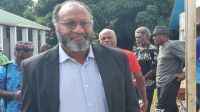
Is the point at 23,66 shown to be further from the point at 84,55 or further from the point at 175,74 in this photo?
the point at 175,74

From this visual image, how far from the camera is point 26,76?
279cm

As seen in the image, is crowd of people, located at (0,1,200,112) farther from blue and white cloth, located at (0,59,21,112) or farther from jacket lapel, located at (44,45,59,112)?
blue and white cloth, located at (0,59,21,112)

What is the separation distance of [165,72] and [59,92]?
4351 millimetres

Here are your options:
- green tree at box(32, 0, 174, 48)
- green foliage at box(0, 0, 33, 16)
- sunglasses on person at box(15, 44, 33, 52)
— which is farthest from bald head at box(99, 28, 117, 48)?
green foliage at box(0, 0, 33, 16)

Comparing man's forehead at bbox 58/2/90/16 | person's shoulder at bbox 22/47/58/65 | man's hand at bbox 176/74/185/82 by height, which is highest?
man's forehead at bbox 58/2/90/16

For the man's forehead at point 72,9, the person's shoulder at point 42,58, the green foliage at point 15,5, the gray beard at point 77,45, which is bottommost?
the person's shoulder at point 42,58

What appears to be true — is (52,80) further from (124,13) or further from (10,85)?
(124,13)

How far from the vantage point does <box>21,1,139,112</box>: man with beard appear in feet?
9.01

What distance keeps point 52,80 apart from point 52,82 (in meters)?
0.01

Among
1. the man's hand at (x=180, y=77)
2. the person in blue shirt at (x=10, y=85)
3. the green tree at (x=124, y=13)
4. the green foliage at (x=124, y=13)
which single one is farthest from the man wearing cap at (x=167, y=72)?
the green tree at (x=124, y=13)

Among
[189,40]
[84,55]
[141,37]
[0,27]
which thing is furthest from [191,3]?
[0,27]

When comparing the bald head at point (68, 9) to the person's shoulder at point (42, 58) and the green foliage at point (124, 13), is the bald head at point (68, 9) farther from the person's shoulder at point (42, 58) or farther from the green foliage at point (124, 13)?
the green foliage at point (124, 13)

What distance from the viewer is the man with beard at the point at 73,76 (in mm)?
2746

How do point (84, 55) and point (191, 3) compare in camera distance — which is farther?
point (191, 3)
